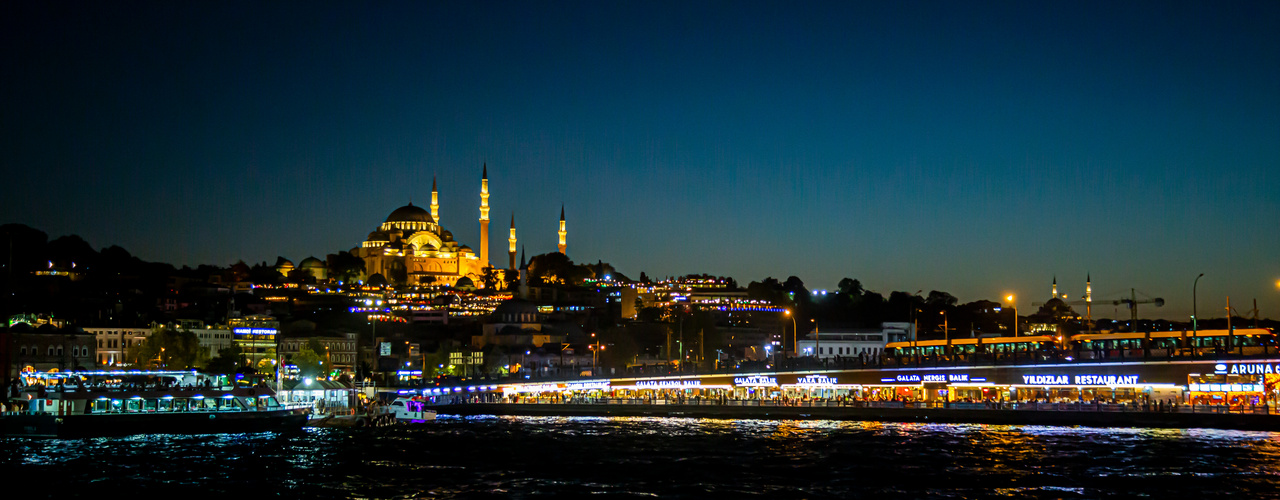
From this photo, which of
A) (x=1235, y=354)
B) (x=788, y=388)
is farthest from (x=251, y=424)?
(x=1235, y=354)

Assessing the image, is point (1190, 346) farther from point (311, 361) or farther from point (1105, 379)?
point (311, 361)

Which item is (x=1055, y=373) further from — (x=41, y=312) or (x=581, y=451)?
(x=41, y=312)

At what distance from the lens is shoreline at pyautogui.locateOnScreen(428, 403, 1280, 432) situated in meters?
56.4

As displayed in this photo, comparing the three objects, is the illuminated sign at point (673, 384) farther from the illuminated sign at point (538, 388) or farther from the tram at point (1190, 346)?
the tram at point (1190, 346)

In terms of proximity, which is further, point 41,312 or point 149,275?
point 149,275

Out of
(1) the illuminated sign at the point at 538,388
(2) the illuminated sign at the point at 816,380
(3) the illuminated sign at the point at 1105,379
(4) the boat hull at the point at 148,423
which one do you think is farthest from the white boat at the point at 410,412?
(3) the illuminated sign at the point at 1105,379

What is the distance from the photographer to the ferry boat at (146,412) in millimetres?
60906

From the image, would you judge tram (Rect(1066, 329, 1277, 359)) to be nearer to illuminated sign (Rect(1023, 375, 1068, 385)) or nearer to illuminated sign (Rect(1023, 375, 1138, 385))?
illuminated sign (Rect(1023, 375, 1138, 385))

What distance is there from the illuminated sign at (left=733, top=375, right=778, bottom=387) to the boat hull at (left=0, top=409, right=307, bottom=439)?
27263 mm

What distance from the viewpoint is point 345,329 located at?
487 feet

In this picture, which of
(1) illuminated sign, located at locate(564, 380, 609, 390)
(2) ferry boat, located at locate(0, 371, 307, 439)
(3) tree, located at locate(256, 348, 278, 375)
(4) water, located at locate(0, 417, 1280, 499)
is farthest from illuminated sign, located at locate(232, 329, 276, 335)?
(4) water, located at locate(0, 417, 1280, 499)

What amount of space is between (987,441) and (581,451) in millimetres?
17235

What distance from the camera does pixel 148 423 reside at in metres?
62.8

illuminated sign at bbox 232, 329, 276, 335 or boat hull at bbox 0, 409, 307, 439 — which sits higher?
illuminated sign at bbox 232, 329, 276, 335
